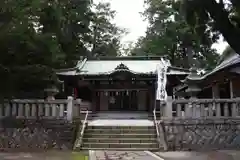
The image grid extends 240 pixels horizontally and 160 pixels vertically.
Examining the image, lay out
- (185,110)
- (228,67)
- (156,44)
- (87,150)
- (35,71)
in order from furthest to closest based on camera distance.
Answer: (156,44), (228,67), (185,110), (87,150), (35,71)

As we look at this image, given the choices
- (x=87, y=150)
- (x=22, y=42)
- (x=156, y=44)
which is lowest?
(x=87, y=150)

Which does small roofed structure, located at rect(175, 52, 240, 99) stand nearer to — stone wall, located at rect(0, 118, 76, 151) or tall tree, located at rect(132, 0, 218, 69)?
stone wall, located at rect(0, 118, 76, 151)

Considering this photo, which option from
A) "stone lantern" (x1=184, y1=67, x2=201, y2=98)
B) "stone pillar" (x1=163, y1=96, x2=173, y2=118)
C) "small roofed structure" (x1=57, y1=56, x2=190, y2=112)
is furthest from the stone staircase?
"small roofed structure" (x1=57, y1=56, x2=190, y2=112)

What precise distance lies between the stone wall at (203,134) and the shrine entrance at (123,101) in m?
11.0

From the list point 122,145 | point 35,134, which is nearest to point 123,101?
point 122,145

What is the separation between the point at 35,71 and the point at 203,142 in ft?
23.8

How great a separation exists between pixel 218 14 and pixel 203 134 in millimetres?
6776

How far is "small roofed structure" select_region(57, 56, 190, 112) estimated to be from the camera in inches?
912

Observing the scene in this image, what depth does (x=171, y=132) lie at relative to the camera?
47.0 feet

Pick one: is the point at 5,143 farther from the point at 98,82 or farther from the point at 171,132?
the point at 98,82

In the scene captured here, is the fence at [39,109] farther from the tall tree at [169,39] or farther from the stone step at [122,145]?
the tall tree at [169,39]

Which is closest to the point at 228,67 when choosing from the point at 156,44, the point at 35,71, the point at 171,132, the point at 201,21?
the point at 171,132

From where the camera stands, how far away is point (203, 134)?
46.4ft

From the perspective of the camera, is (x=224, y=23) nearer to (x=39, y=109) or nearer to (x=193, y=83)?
(x=39, y=109)
